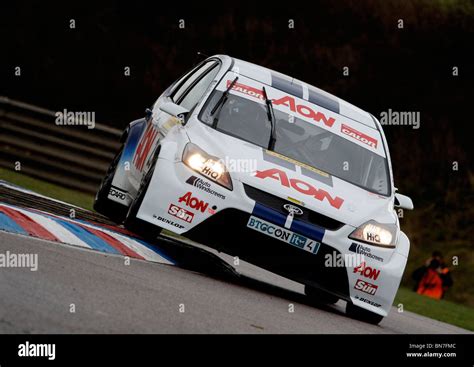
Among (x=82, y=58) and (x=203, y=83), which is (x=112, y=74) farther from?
(x=203, y=83)

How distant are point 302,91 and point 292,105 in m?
0.44

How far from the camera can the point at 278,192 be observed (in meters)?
8.74

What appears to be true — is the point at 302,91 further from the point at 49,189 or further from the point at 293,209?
the point at 49,189

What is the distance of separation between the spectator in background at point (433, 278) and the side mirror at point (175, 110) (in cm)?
778

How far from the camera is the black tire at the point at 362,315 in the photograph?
9.13 m

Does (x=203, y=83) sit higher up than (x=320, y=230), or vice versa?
(x=203, y=83)

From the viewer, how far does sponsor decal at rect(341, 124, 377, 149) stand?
1002 centimetres

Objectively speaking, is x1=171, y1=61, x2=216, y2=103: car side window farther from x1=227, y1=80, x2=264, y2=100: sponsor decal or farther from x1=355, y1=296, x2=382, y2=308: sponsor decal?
x1=355, y1=296, x2=382, y2=308: sponsor decal

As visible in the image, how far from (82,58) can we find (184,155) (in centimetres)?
1286

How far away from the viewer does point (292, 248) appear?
28.6 ft
